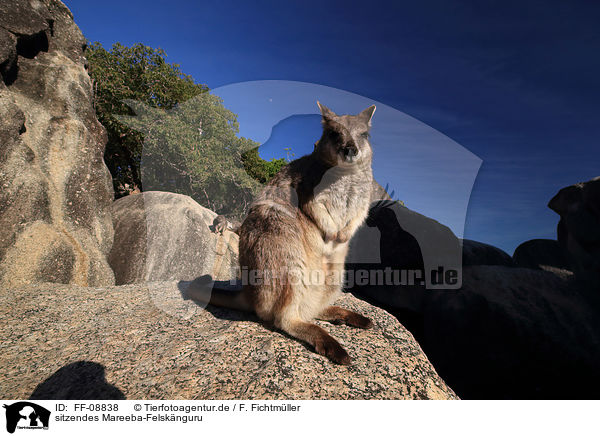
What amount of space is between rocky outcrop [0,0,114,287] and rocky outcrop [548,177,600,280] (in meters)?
Answer: 12.1

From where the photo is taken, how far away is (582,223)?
7.62 m

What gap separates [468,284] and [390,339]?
4994mm

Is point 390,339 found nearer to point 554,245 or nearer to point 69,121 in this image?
point 69,121

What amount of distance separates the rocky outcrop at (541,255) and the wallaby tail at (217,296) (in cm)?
983

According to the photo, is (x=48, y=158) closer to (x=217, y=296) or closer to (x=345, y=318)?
(x=217, y=296)

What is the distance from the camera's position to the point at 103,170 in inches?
270

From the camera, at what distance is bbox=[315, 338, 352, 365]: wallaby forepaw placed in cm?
254

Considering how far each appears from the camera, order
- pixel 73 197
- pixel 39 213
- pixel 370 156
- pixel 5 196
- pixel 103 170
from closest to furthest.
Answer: pixel 370 156 < pixel 5 196 < pixel 39 213 < pixel 73 197 < pixel 103 170

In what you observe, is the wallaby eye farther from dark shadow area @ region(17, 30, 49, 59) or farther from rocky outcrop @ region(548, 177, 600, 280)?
rocky outcrop @ region(548, 177, 600, 280)
